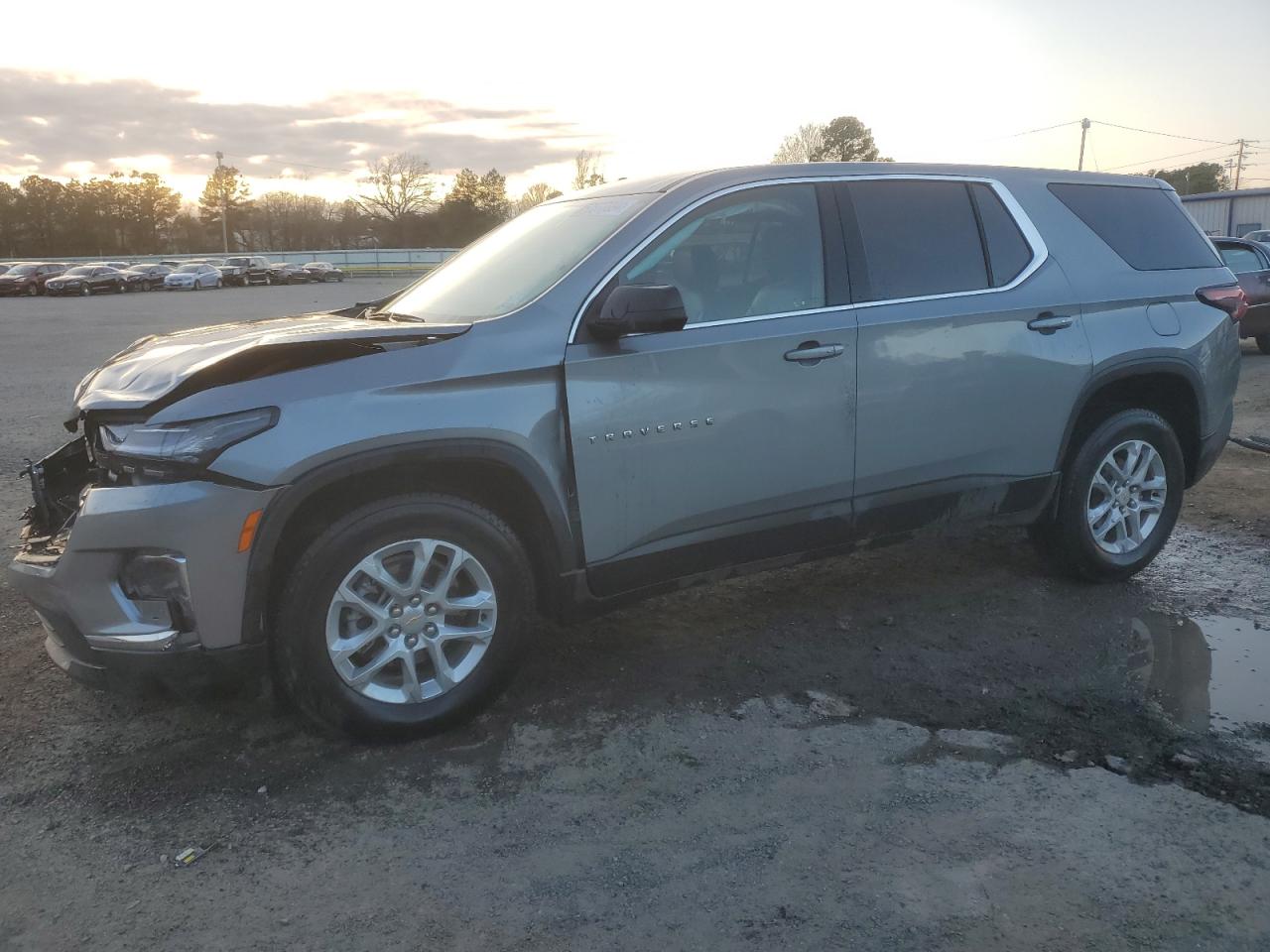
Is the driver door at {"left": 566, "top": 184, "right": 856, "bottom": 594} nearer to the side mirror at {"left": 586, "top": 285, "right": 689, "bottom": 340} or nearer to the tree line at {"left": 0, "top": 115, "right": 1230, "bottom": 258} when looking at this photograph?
the side mirror at {"left": 586, "top": 285, "right": 689, "bottom": 340}

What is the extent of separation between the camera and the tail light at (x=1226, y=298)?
16.2 ft

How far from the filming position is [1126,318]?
472 centimetres

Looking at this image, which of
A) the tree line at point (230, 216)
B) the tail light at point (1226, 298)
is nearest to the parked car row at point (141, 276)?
the tree line at point (230, 216)

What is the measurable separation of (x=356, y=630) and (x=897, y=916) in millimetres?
1852

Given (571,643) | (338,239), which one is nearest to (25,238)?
(338,239)

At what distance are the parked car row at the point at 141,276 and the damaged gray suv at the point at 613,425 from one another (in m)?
48.1

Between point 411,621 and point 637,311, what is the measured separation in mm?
1270

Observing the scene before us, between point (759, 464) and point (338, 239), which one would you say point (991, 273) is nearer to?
point (759, 464)

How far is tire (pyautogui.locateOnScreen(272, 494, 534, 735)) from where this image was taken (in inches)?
126

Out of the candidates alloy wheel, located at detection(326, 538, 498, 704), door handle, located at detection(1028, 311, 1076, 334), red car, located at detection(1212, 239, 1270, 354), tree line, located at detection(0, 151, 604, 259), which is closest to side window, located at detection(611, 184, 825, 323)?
door handle, located at detection(1028, 311, 1076, 334)

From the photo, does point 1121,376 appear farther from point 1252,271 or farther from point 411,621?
point 1252,271

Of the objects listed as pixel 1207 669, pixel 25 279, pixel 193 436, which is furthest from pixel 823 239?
pixel 25 279

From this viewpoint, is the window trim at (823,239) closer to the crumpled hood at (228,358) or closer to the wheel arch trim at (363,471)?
the wheel arch trim at (363,471)

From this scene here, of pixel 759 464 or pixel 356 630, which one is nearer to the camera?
pixel 356 630
